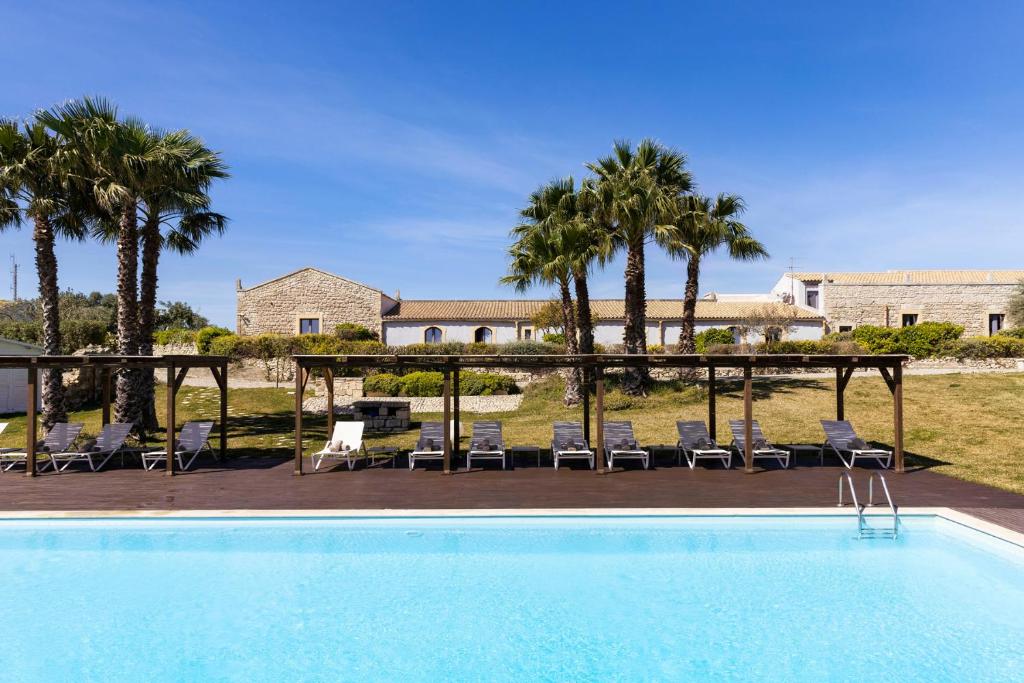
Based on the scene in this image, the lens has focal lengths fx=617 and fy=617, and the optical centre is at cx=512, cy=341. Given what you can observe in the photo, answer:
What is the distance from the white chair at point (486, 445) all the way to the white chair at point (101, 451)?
6623 millimetres

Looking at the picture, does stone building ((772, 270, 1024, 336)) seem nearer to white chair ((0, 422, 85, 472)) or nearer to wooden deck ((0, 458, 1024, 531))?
wooden deck ((0, 458, 1024, 531))

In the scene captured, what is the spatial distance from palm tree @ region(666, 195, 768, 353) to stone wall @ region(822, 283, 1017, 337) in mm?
17583

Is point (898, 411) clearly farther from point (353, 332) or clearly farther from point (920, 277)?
point (920, 277)

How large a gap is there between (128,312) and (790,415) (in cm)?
1804

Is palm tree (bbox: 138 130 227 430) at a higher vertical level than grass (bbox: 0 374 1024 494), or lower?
higher

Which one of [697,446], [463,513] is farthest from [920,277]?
[463,513]

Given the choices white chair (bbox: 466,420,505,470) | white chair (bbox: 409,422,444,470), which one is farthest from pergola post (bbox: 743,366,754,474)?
white chair (bbox: 409,422,444,470)

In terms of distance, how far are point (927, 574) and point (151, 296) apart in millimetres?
17241

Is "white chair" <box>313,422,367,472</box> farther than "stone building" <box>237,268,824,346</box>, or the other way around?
"stone building" <box>237,268,824,346</box>

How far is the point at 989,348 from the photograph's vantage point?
23.9m

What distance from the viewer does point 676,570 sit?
6.69 meters

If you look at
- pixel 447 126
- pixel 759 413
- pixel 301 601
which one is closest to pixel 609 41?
pixel 447 126

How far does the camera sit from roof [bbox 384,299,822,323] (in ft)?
116

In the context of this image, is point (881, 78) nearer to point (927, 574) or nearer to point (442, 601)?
point (927, 574)
